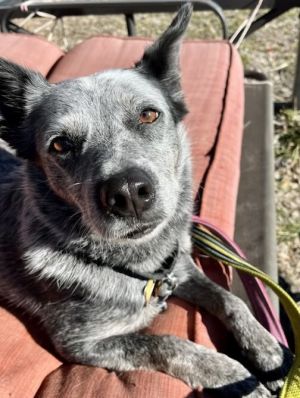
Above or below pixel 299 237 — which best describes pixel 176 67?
above

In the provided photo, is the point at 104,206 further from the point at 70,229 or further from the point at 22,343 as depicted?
the point at 22,343

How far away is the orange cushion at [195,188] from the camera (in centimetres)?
180

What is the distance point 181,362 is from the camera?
184 cm

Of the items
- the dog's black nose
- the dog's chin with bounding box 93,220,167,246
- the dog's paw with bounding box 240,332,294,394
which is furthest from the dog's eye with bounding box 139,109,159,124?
the dog's paw with bounding box 240,332,294,394

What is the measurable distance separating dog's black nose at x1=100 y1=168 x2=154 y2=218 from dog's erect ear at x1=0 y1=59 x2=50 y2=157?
57 centimetres

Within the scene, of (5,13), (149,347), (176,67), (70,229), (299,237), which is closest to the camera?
(149,347)

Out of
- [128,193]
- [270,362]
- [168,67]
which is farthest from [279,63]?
[128,193]

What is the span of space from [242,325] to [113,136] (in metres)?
0.95

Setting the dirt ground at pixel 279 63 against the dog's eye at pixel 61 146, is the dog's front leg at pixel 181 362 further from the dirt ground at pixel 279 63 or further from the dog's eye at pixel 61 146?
the dirt ground at pixel 279 63

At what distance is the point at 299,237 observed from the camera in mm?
3455

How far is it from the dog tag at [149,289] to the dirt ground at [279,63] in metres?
1.37

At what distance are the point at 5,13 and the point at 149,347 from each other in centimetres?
332

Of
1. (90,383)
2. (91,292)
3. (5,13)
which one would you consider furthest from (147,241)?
(5,13)

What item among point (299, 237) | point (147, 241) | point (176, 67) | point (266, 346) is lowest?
point (299, 237)
